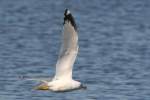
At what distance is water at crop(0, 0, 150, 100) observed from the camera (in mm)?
16984

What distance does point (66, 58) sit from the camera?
13.1 metres

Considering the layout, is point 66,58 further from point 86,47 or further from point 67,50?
point 86,47

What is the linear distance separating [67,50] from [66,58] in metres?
0.15

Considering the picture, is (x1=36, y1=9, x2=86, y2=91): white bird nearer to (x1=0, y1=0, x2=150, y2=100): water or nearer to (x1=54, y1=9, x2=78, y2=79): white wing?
(x1=54, y1=9, x2=78, y2=79): white wing

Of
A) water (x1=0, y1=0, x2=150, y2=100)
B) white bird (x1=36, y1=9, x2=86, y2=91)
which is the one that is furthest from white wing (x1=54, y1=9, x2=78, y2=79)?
water (x1=0, y1=0, x2=150, y2=100)

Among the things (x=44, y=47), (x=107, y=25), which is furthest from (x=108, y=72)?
(x=107, y=25)

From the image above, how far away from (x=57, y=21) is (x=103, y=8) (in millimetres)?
3691

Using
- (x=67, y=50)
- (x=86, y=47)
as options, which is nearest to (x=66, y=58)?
(x=67, y=50)

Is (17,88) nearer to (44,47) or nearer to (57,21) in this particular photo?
(44,47)

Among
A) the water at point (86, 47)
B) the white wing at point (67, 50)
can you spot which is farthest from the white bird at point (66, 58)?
the water at point (86, 47)

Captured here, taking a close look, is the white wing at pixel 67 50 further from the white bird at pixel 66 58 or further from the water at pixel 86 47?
the water at pixel 86 47

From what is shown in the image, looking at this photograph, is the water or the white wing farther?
the water

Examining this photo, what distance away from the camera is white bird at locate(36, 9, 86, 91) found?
12836 millimetres

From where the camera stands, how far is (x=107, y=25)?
26609 mm
